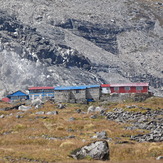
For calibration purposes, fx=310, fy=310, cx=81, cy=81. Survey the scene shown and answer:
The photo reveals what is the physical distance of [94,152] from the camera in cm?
2541

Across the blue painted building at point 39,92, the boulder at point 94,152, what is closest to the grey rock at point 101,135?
the boulder at point 94,152

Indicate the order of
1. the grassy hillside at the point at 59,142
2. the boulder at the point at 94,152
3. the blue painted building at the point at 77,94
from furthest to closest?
1. the blue painted building at the point at 77,94
2. the boulder at the point at 94,152
3. the grassy hillside at the point at 59,142

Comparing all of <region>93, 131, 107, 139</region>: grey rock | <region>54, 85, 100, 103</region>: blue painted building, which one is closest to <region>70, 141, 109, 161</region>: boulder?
<region>93, 131, 107, 139</region>: grey rock

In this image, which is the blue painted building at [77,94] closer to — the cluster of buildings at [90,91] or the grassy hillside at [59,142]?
the cluster of buildings at [90,91]

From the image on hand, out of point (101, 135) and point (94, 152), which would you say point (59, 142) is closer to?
point (101, 135)

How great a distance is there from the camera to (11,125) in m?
45.8

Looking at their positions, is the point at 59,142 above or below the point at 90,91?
below

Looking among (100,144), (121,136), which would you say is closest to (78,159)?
(100,144)

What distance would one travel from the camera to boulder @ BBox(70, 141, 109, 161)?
25.3 meters

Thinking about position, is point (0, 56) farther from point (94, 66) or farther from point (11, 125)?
point (11, 125)

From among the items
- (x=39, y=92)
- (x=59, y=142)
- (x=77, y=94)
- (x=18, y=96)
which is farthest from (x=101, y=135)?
(x=18, y=96)

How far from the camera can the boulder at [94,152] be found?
83.0 feet

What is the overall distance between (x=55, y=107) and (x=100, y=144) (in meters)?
47.6

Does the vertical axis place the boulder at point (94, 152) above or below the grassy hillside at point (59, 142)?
above
